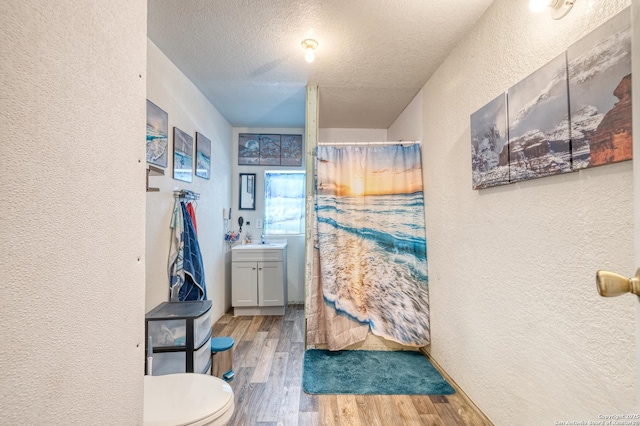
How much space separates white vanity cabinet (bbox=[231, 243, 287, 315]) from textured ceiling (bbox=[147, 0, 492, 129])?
1672mm

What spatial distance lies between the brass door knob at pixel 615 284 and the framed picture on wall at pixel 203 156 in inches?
107

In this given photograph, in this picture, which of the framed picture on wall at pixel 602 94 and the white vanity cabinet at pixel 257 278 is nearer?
the framed picture on wall at pixel 602 94

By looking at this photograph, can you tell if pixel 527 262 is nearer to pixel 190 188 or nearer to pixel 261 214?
pixel 190 188

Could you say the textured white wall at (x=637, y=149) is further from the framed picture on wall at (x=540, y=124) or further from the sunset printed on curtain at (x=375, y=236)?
the sunset printed on curtain at (x=375, y=236)

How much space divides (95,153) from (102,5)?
0.34 metres

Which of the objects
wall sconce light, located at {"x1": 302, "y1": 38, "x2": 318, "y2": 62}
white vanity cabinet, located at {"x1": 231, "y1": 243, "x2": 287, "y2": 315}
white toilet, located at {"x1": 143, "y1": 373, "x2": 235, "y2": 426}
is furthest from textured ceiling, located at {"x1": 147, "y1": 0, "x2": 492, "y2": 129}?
white toilet, located at {"x1": 143, "y1": 373, "x2": 235, "y2": 426}

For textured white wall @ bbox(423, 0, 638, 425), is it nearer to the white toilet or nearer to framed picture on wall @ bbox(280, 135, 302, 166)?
the white toilet

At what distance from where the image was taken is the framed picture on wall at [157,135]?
1.84 m

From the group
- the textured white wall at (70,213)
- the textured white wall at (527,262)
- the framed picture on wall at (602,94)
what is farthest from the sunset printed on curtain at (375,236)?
the textured white wall at (70,213)

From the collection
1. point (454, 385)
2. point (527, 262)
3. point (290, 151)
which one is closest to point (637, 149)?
point (527, 262)

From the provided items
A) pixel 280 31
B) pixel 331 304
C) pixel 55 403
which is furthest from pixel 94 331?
pixel 331 304

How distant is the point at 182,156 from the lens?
230 cm

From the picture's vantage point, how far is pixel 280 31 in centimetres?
174

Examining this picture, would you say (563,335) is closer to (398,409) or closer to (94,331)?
(398,409)
